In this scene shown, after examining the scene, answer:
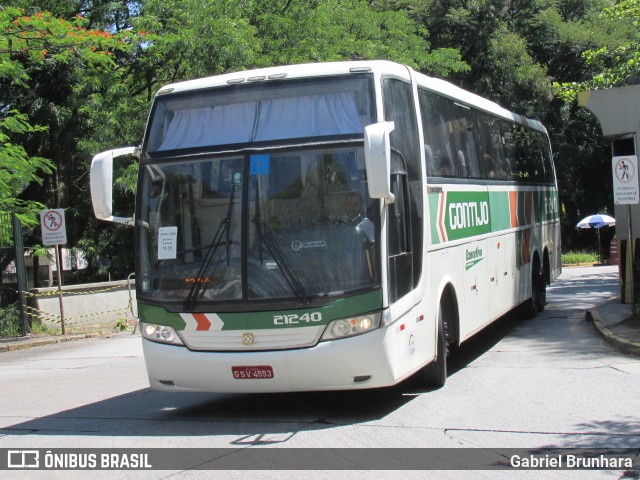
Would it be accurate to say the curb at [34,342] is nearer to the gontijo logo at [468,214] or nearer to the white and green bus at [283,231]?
the white and green bus at [283,231]

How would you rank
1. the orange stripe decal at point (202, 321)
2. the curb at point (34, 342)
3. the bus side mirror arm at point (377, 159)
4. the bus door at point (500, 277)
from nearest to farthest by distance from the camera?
the bus side mirror arm at point (377, 159), the orange stripe decal at point (202, 321), the bus door at point (500, 277), the curb at point (34, 342)

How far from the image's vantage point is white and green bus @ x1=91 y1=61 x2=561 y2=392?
7910 mm

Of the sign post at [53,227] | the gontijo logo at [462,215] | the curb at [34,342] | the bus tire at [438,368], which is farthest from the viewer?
the sign post at [53,227]

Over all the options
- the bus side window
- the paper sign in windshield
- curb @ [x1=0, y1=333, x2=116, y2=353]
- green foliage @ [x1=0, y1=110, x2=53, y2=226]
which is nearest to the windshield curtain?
the paper sign in windshield

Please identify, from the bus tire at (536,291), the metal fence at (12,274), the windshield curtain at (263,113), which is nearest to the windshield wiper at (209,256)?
the windshield curtain at (263,113)

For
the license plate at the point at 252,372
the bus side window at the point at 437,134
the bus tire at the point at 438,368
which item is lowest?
the bus tire at the point at 438,368

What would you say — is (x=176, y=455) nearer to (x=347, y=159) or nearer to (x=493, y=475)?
(x=493, y=475)

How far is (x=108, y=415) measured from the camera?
9.16 meters

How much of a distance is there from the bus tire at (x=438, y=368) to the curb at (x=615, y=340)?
352 cm

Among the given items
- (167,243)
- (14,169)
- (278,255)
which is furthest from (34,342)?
(278,255)

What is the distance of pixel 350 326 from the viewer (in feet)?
25.9

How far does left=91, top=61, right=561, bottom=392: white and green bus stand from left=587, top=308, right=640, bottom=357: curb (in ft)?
12.8

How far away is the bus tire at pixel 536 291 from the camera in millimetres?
17047

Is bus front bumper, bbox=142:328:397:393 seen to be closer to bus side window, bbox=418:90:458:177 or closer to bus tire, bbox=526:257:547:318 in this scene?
bus side window, bbox=418:90:458:177
